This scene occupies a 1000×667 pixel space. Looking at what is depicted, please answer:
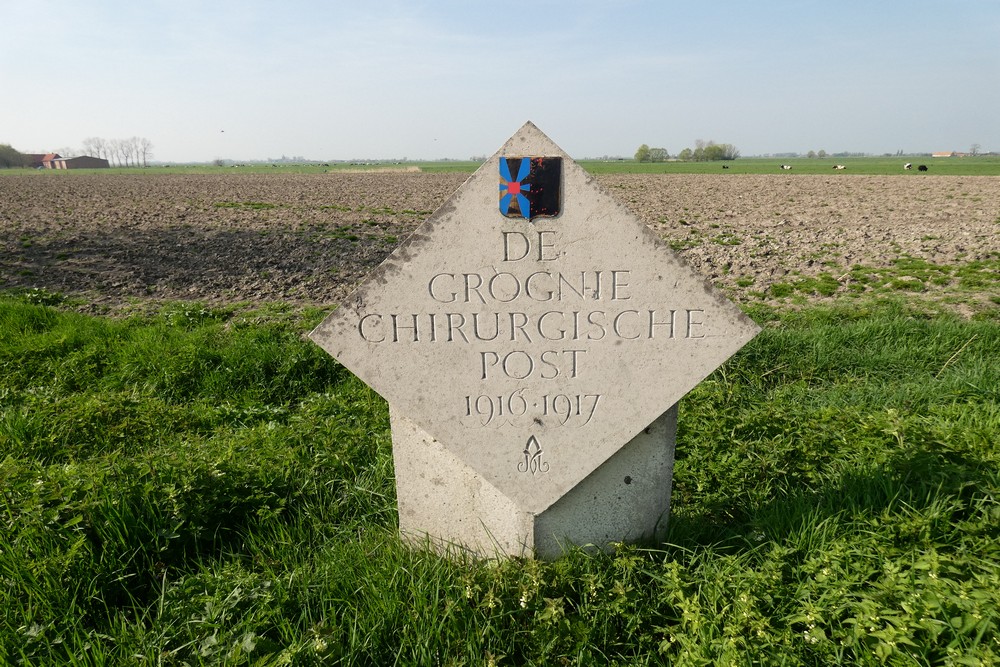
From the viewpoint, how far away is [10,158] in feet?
345

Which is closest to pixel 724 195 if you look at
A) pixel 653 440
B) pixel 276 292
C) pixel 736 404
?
pixel 276 292

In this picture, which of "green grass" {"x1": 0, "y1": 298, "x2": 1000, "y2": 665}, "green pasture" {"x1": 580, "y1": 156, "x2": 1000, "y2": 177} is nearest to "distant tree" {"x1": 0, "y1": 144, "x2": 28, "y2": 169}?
"green pasture" {"x1": 580, "y1": 156, "x2": 1000, "y2": 177}

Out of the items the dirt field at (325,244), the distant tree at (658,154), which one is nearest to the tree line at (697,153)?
the distant tree at (658,154)

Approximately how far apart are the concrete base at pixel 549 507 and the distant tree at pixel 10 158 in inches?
5265

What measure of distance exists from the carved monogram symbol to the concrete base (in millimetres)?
184

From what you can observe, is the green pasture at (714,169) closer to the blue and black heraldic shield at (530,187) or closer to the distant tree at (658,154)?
the distant tree at (658,154)

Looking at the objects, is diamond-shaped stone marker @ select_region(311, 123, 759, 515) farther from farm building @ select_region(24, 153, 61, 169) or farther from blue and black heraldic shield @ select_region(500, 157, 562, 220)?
farm building @ select_region(24, 153, 61, 169)

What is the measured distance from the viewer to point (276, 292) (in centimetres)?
845

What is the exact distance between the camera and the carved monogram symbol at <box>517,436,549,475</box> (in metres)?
2.53

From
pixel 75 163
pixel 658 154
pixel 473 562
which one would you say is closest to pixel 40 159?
pixel 75 163

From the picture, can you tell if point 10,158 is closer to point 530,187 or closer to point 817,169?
point 817,169

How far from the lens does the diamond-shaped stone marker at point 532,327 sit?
7.38 feet

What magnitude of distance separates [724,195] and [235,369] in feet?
84.4

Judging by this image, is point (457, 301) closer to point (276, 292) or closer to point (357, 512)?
point (357, 512)
